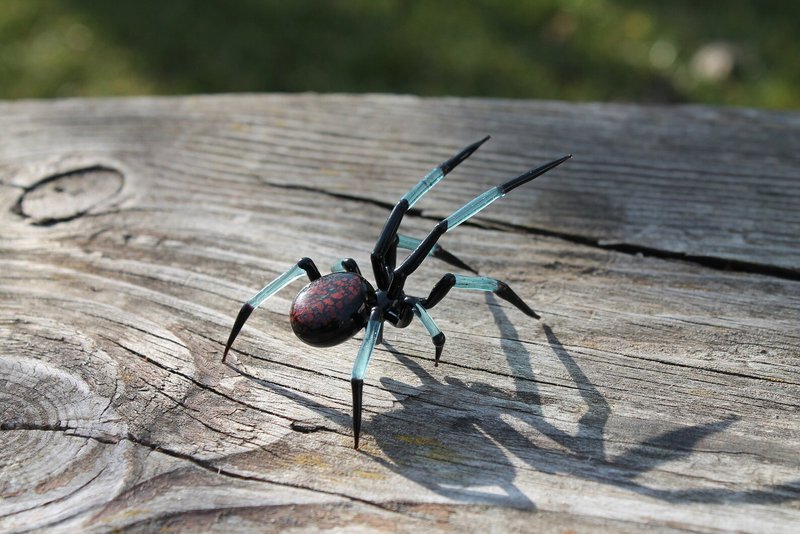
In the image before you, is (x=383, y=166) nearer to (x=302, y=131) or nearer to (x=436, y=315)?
(x=302, y=131)

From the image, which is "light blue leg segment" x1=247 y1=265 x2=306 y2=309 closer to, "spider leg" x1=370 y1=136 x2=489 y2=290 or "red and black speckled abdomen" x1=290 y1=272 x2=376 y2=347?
"red and black speckled abdomen" x1=290 y1=272 x2=376 y2=347

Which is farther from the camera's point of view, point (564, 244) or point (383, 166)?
point (383, 166)

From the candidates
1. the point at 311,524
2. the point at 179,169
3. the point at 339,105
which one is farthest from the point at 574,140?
the point at 311,524

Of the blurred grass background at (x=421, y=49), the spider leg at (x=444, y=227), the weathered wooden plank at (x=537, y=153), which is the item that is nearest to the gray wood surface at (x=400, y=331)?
the weathered wooden plank at (x=537, y=153)

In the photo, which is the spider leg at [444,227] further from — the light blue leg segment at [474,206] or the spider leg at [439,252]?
the spider leg at [439,252]

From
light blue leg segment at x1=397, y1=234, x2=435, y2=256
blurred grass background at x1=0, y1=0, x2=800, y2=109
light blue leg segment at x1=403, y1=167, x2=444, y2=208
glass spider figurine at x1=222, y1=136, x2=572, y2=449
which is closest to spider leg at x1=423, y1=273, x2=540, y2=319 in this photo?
glass spider figurine at x1=222, y1=136, x2=572, y2=449

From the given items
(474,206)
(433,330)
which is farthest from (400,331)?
(474,206)

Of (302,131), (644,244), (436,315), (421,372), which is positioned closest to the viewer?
(421,372)
